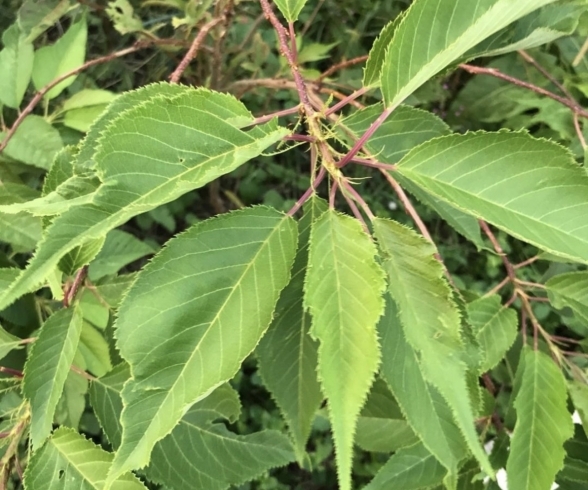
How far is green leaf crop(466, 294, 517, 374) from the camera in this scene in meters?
0.75

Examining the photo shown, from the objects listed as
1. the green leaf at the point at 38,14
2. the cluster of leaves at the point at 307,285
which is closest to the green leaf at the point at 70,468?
the cluster of leaves at the point at 307,285

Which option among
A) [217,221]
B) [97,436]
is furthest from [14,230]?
[97,436]

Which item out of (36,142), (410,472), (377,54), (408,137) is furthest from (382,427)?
(36,142)

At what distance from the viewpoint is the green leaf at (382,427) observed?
83cm

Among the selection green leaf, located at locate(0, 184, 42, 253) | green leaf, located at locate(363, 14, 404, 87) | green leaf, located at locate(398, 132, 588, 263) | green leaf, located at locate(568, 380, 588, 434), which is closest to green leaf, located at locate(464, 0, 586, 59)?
green leaf, located at locate(363, 14, 404, 87)

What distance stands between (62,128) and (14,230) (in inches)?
11.3

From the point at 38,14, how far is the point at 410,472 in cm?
92

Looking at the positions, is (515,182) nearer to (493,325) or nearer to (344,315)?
(344,315)

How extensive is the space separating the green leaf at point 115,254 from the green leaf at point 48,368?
1.05 ft

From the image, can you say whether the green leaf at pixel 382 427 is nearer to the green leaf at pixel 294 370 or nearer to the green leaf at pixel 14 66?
the green leaf at pixel 294 370

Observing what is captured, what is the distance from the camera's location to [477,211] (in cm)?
41

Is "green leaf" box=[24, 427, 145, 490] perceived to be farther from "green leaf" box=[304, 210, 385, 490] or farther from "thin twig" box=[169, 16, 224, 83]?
"thin twig" box=[169, 16, 224, 83]

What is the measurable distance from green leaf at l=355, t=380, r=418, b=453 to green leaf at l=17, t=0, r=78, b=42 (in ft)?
2.60

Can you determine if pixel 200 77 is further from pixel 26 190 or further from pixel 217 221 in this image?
pixel 217 221
